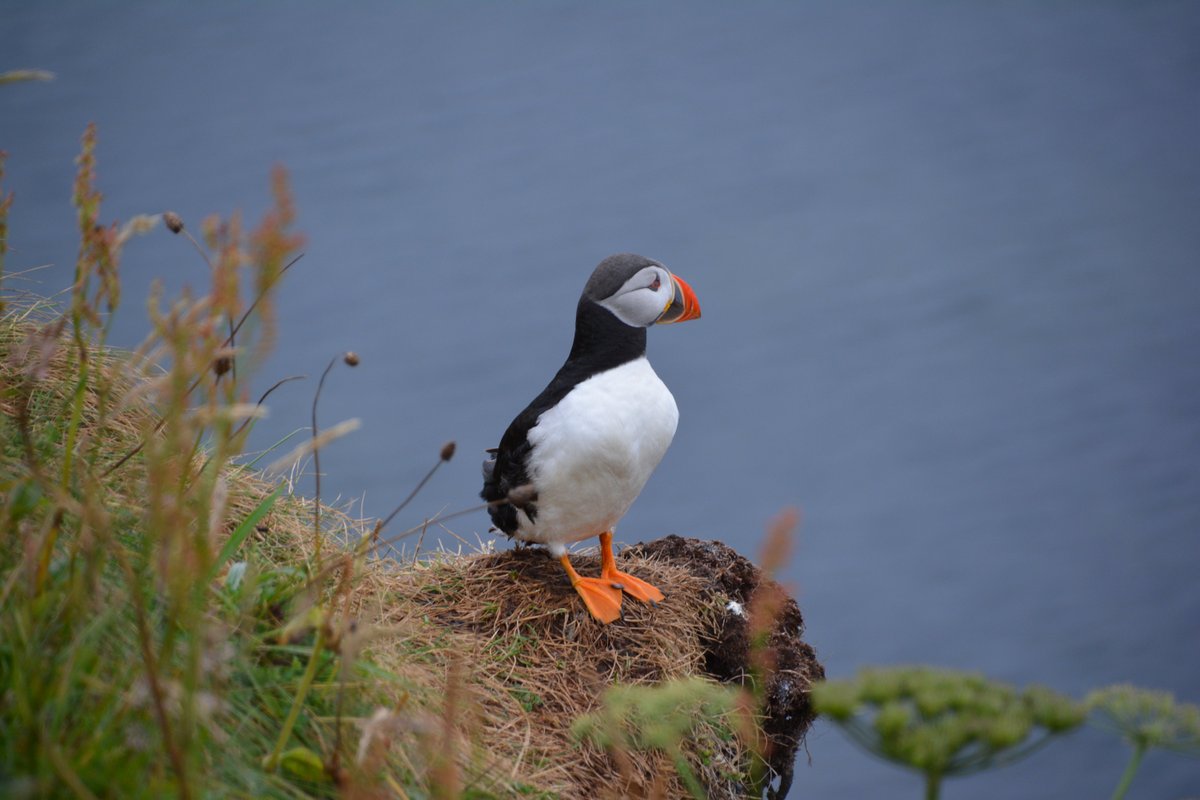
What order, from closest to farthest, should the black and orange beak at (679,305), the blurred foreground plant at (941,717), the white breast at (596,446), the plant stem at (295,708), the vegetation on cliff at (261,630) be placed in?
the blurred foreground plant at (941,717) → the vegetation on cliff at (261,630) → the plant stem at (295,708) → the white breast at (596,446) → the black and orange beak at (679,305)

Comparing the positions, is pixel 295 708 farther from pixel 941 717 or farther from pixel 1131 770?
pixel 1131 770

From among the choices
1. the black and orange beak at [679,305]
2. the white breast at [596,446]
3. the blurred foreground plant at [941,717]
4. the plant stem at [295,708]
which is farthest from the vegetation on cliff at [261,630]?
the black and orange beak at [679,305]

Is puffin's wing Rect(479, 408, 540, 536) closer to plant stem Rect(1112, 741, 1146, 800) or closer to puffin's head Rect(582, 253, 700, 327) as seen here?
puffin's head Rect(582, 253, 700, 327)

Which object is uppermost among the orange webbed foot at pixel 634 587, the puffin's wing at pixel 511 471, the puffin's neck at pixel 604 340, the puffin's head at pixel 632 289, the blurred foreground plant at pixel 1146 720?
the puffin's head at pixel 632 289

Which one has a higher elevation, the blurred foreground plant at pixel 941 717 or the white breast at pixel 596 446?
the white breast at pixel 596 446

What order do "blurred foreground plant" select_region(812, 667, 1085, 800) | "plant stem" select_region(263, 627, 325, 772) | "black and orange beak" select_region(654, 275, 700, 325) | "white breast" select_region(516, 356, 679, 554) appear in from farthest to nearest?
"black and orange beak" select_region(654, 275, 700, 325)
"white breast" select_region(516, 356, 679, 554)
"plant stem" select_region(263, 627, 325, 772)
"blurred foreground plant" select_region(812, 667, 1085, 800)

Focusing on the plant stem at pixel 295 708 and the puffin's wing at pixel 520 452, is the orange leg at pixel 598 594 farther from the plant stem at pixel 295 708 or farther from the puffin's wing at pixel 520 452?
the plant stem at pixel 295 708

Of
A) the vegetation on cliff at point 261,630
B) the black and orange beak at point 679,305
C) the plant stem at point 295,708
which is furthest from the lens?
the black and orange beak at point 679,305

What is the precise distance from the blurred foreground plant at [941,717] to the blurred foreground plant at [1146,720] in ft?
0.23

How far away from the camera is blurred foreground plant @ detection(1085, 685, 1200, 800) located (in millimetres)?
1316

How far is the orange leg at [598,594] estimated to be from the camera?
2.79 m

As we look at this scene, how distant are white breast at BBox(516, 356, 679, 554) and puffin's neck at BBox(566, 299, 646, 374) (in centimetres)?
3

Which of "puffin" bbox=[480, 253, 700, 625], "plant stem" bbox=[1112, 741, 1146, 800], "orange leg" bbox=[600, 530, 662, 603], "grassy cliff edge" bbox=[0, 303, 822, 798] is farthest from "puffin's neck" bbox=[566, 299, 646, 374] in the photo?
"plant stem" bbox=[1112, 741, 1146, 800]

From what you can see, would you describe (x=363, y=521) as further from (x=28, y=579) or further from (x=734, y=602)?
(x=28, y=579)
